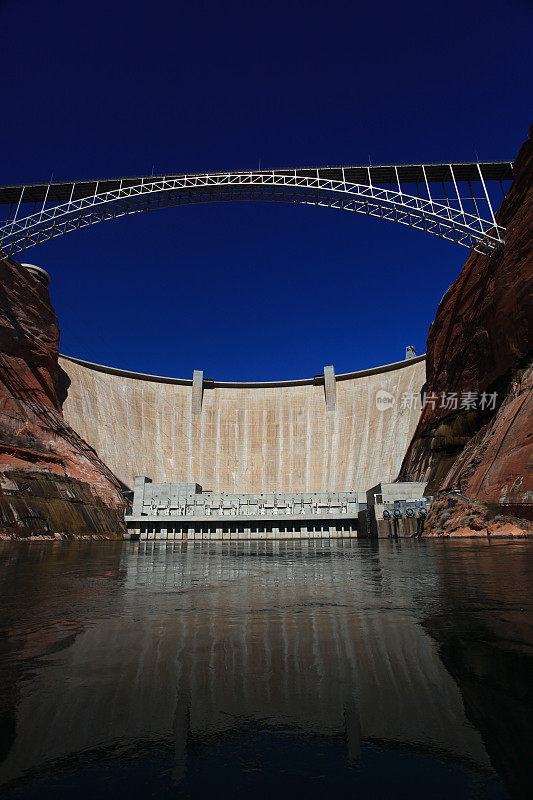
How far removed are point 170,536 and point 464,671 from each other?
43921 mm

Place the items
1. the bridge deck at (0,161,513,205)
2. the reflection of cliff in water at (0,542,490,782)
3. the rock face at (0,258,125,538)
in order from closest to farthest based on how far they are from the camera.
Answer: the reflection of cliff in water at (0,542,490,782) → the rock face at (0,258,125,538) → the bridge deck at (0,161,513,205)

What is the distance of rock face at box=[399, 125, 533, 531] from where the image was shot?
16500mm

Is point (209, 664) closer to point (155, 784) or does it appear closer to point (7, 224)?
point (155, 784)

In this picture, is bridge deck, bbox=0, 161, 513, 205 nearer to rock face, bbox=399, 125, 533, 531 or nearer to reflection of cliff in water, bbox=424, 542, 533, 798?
rock face, bbox=399, 125, 533, 531

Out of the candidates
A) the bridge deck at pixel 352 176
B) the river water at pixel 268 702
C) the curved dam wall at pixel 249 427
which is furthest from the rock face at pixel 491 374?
the curved dam wall at pixel 249 427

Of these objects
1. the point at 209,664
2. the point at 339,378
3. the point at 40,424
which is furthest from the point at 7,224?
the point at 339,378

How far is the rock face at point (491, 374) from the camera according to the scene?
16.5 metres

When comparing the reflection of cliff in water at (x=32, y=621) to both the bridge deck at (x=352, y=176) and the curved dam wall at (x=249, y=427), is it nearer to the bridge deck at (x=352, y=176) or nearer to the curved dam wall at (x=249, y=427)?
the bridge deck at (x=352, y=176)

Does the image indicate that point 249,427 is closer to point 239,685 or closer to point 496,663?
point 496,663

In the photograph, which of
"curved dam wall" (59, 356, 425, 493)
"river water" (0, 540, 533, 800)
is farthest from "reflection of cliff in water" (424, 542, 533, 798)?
"curved dam wall" (59, 356, 425, 493)

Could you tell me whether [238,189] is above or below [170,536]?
above

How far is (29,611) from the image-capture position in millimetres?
3193

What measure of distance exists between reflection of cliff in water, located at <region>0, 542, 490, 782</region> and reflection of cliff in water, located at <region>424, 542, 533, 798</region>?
0.19 ft

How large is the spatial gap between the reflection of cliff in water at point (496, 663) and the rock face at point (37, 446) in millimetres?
22788
